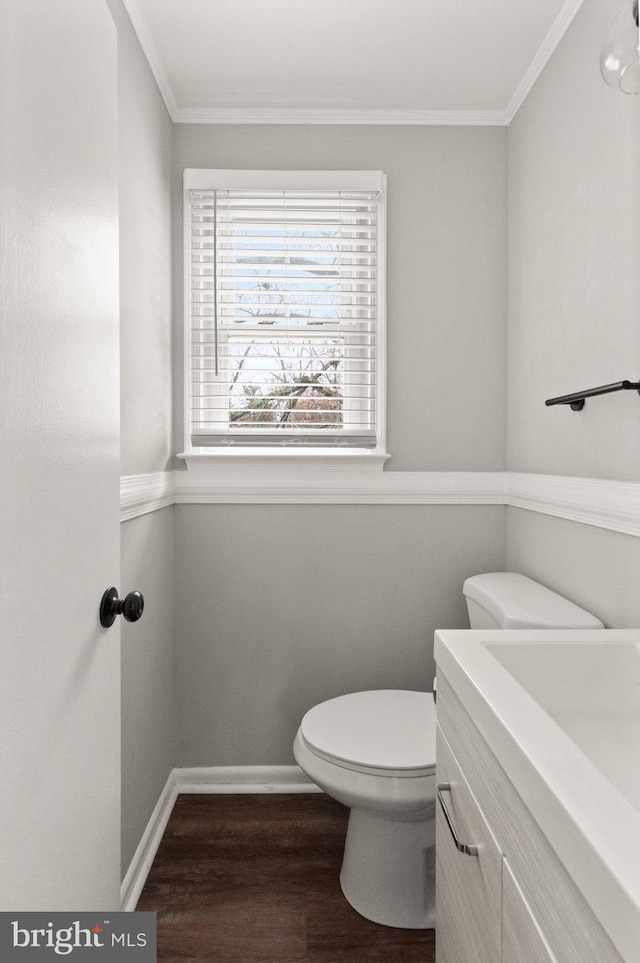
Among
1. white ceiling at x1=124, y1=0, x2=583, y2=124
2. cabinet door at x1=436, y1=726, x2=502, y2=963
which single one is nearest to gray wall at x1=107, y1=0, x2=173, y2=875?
white ceiling at x1=124, y1=0, x2=583, y2=124

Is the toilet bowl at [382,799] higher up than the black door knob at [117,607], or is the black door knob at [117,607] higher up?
the black door knob at [117,607]

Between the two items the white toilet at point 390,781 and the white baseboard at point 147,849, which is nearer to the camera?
the white toilet at point 390,781

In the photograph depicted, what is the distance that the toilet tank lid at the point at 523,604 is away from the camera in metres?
1.55

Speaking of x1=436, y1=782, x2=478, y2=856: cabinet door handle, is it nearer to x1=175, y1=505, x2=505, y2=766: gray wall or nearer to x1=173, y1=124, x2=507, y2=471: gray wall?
x1=175, y1=505, x2=505, y2=766: gray wall

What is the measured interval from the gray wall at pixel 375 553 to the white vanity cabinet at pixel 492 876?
102 cm

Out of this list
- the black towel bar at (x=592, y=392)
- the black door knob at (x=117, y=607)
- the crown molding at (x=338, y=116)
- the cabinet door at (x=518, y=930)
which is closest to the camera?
the cabinet door at (x=518, y=930)

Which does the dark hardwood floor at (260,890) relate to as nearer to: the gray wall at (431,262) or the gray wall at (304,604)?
the gray wall at (304,604)

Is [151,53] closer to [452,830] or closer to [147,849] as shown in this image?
[452,830]

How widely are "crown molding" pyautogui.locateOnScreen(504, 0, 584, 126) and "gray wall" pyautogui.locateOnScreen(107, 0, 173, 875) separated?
1.18m

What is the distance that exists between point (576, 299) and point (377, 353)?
735 millimetres

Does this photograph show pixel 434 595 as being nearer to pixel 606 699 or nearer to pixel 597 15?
pixel 606 699

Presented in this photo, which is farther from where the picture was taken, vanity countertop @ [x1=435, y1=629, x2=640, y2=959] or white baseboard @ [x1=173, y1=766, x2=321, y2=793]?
white baseboard @ [x1=173, y1=766, x2=321, y2=793]

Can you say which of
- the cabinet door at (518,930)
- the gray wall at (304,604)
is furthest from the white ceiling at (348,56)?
the cabinet door at (518,930)

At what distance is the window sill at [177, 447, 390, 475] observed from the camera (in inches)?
86.0
